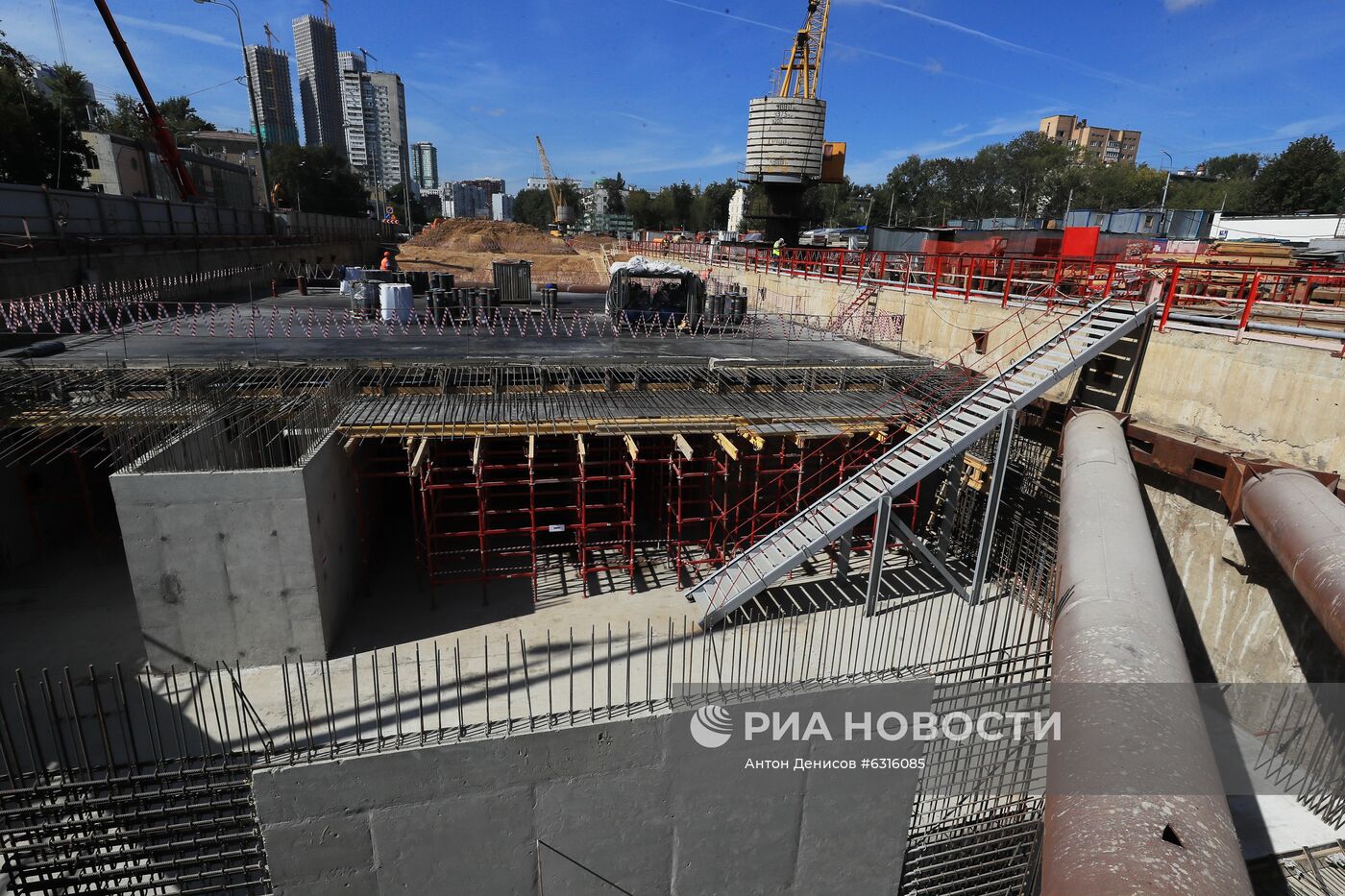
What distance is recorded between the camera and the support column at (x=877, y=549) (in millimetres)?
11516

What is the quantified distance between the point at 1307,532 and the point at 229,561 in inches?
559

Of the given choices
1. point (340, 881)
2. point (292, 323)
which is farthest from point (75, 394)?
point (340, 881)

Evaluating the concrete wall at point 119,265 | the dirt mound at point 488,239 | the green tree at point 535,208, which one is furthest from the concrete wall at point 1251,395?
the green tree at point 535,208

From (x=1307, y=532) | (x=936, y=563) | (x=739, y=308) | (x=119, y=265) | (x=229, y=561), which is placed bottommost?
(x=936, y=563)

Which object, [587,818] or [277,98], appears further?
[277,98]

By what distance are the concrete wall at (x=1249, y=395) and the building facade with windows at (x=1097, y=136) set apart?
181434 mm

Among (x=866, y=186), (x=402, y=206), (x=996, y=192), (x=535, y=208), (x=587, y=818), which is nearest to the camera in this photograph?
(x=587, y=818)

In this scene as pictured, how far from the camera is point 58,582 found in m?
12.8

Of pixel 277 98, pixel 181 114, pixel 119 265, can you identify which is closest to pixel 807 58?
pixel 119 265

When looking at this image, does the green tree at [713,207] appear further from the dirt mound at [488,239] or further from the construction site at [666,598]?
the construction site at [666,598]

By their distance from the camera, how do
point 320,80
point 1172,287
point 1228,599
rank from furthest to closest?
1. point 320,80
2. point 1172,287
3. point 1228,599

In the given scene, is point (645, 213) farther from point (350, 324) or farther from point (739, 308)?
point (350, 324)

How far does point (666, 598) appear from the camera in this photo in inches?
513

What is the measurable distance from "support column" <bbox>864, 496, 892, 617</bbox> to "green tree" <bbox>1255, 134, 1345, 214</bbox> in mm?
83635
